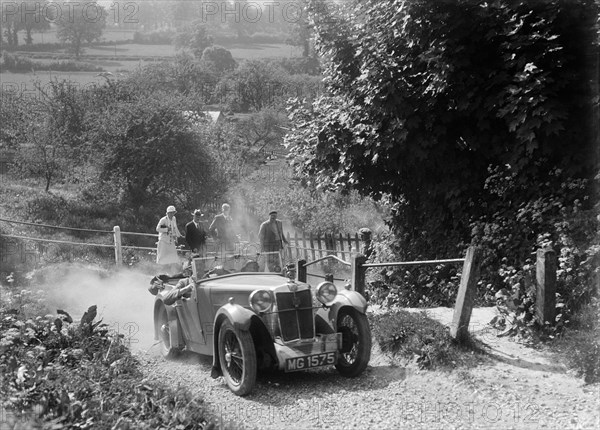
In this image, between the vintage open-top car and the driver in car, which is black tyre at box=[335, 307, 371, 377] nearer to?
the vintage open-top car

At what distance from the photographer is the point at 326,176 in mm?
13461

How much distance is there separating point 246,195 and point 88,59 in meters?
59.0

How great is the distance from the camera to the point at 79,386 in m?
6.87

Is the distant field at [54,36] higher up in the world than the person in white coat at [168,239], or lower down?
higher up

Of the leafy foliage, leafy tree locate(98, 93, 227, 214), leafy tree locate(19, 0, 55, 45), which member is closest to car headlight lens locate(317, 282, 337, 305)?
the leafy foliage

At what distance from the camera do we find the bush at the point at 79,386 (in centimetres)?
622

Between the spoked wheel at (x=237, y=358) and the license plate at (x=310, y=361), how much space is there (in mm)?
394

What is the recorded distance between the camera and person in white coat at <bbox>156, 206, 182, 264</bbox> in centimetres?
1583

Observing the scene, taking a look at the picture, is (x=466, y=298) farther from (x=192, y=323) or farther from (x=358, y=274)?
(x=192, y=323)

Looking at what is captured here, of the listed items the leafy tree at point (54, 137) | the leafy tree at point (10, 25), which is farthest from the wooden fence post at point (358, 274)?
the leafy tree at point (10, 25)

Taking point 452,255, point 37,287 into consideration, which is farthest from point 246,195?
point 452,255

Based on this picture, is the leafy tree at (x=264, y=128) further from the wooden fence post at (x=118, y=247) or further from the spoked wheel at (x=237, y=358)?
the spoked wheel at (x=237, y=358)

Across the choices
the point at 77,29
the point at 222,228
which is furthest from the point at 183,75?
the point at 222,228

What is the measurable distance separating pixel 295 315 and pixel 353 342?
Answer: 83 centimetres
